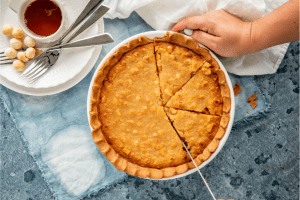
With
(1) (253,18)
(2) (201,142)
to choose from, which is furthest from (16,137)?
(1) (253,18)

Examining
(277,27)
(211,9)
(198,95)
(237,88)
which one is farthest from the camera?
(237,88)

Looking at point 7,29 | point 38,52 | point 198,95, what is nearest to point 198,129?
point 198,95

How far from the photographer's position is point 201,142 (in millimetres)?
1975

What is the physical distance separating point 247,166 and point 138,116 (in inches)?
51.5

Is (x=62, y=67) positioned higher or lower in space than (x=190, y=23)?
lower

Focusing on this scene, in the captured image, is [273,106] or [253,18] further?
[273,106]

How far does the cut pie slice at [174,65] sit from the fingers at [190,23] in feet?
0.68

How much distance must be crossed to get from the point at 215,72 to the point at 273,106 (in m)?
0.92

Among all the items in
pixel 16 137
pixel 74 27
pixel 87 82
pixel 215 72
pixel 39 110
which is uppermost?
pixel 74 27

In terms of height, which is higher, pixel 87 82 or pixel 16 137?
pixel 87 82

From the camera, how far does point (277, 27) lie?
1.87m

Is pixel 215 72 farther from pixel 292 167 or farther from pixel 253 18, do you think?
pixel 292 167

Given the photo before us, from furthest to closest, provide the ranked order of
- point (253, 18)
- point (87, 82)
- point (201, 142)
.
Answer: point (87, 82), point (253, 18), point (201, 142)

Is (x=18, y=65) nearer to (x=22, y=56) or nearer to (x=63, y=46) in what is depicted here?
(x=22, y=56)
